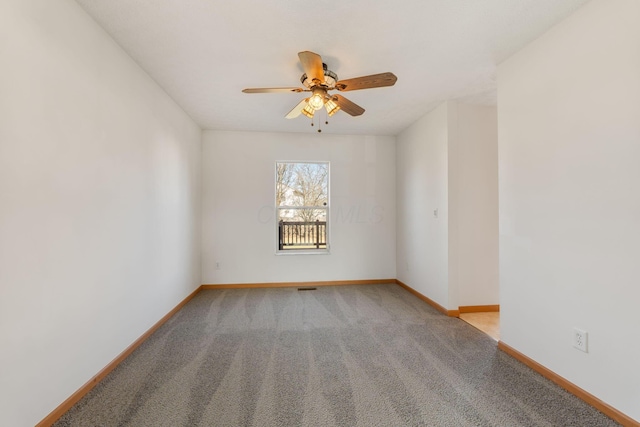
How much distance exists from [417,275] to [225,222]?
3.17 m

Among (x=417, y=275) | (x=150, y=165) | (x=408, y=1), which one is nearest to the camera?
(x=408, y=1)

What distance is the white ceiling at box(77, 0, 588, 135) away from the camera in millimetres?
Answer: 1761

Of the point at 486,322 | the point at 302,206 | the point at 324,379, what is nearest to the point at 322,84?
the point at 324,379

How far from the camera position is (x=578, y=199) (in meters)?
1.78

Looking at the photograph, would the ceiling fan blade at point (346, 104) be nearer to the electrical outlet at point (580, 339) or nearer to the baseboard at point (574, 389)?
the electrical outlet at point (580, 339)

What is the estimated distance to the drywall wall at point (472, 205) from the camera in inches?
128

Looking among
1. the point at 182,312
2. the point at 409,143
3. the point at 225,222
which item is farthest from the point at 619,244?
the point at 225,222

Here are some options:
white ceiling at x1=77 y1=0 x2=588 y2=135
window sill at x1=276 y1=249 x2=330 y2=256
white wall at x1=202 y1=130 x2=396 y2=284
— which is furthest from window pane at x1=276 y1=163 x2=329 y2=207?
white ceiling at x1=77 y1=0 x2=588 y2=135

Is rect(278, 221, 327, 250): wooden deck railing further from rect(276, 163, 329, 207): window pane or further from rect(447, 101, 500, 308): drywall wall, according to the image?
rect(447, 101, 500, 308): drywall wall

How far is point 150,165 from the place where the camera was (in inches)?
107

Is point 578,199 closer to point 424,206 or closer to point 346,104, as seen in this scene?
point 346,104

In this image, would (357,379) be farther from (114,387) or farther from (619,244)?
(619,244)

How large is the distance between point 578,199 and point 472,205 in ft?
5.07

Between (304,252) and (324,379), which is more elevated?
(304,252)
